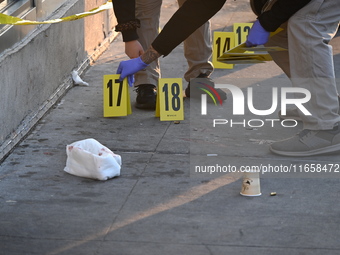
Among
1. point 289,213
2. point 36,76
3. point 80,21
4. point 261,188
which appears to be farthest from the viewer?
point 80,21

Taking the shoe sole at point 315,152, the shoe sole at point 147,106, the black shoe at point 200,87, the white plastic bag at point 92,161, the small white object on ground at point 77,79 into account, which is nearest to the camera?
the white plastic bag at point 92,161

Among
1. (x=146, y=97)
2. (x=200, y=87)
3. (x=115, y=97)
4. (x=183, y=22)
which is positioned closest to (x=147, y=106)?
(x=146, y=97)

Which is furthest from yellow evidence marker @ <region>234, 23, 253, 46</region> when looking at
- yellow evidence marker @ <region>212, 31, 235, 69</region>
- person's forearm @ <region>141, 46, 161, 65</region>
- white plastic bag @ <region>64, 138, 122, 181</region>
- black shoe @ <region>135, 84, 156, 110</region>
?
white plastic bag @ <region>64, 138, 122, 181</region>

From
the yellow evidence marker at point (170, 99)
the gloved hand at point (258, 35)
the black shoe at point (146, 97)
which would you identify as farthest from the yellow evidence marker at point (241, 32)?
the gloved hand at point (258, 35)

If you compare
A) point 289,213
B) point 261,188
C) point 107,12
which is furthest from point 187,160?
point 107,12

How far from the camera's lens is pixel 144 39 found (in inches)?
208

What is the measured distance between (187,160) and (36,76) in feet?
4.33

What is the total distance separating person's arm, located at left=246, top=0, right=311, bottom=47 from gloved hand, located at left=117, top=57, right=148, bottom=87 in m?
0.73

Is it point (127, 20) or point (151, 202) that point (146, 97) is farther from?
point (151, 202)

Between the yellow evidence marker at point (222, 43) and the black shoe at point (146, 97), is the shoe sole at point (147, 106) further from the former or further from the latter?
Answer: the yellow evidence marker at point (222, 43)

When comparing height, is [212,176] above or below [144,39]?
below

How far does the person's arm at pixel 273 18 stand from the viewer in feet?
13.8

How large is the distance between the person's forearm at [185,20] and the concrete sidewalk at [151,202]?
0.62 meters

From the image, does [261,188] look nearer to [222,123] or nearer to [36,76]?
[222,123]
